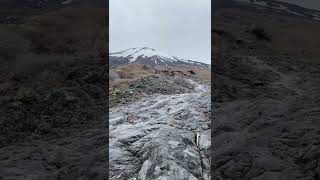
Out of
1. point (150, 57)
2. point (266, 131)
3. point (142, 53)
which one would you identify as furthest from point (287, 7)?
point (266, 131)

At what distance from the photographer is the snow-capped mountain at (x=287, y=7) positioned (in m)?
77.7

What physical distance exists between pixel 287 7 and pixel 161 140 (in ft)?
234

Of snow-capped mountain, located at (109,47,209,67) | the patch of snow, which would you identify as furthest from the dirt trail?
the patch of snow

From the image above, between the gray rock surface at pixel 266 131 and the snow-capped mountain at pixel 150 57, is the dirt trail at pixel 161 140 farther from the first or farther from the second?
the snow-capped mountain at pixel 150 57

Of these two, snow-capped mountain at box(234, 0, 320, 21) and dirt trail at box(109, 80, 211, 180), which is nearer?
dirt trail at box(109, 80, 211, 180)

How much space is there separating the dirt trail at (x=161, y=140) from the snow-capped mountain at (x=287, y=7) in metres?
58.4

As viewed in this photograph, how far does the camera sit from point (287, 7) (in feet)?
272

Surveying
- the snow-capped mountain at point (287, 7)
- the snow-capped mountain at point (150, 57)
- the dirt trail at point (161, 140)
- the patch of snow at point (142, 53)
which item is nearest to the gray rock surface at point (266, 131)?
the dirt trail at point (161, 140)

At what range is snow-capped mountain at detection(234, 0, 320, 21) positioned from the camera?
255 ft

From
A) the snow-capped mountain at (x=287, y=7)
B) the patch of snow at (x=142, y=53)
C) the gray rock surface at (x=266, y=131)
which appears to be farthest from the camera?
the patch of snow at (x=142, y=53)

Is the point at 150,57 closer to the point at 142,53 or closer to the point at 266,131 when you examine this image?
the point at 142,53

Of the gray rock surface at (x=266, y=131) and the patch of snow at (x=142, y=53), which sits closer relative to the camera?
the gray rock surface at (x=266, y=131)

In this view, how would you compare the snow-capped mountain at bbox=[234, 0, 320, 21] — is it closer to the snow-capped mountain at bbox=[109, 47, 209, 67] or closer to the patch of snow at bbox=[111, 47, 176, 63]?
the snow-capped mountain at bbox=[109, 47, 209, 67]

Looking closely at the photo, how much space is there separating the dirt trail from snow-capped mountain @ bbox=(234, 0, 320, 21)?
58398mm
